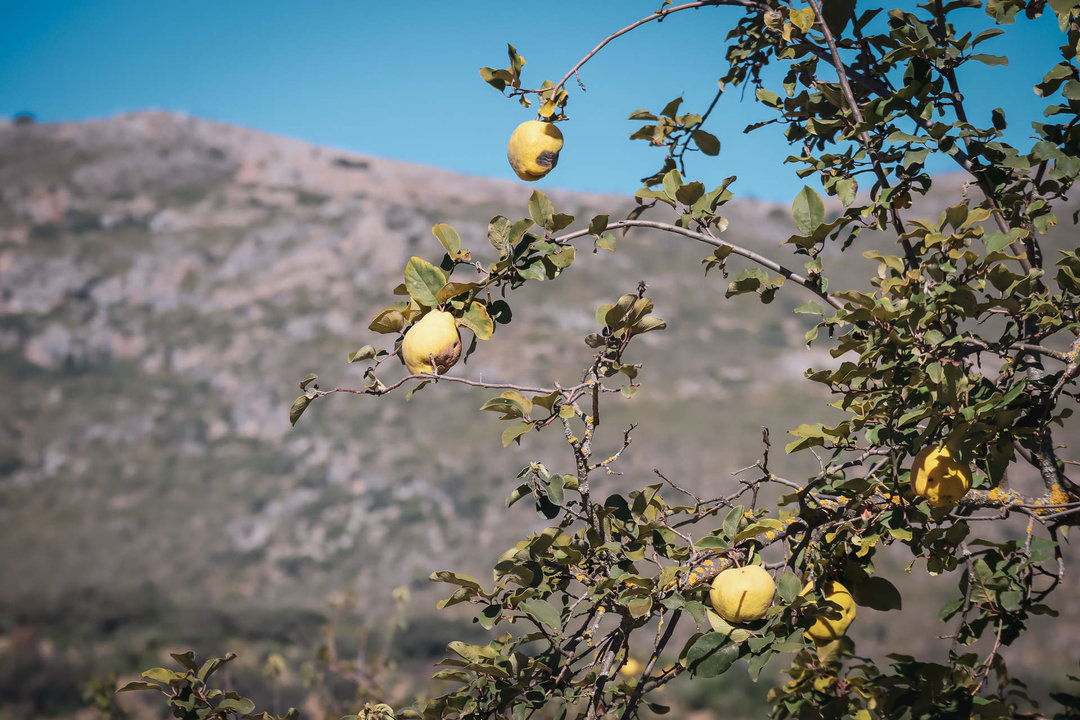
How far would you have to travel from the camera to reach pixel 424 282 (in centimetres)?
157

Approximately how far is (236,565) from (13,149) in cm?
2832

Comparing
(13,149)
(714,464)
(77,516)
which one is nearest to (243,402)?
(77,516)

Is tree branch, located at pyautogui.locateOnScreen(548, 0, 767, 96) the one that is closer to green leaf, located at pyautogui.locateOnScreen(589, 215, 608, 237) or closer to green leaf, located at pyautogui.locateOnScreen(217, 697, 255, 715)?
green leaf, located at pyautogui.locateOnScreen(589, 215, 608, 237)

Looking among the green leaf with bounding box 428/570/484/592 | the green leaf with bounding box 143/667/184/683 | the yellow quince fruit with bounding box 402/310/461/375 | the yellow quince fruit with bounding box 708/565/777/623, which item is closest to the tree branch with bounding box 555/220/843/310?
the yellow quince fruit with bounding box 402/310/461/375

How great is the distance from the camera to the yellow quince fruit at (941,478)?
4.99 feet

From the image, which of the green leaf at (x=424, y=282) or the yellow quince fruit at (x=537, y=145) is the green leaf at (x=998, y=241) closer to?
the yellow quince fruit at (x=537, y=145)

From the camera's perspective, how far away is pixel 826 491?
1.97 meters

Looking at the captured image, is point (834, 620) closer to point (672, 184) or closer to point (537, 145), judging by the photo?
point (672, 184)

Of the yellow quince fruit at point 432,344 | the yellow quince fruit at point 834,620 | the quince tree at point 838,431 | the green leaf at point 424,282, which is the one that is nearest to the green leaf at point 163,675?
the quince tree at point 838,431

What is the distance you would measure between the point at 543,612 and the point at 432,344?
60 centimetres

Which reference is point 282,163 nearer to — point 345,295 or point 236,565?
point 345,295

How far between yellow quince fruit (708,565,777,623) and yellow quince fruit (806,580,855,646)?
0.25m

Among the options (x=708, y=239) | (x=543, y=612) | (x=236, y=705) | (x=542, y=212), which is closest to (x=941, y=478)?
(x=708, y=239)

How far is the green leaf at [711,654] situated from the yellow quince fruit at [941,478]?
0.50m
